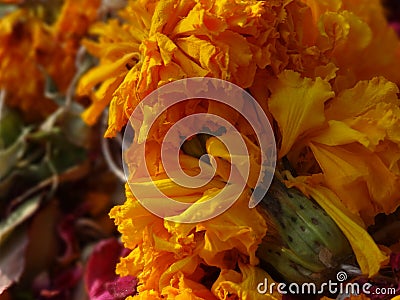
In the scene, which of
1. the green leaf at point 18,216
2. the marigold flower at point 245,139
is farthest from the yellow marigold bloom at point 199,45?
the green leaf at point 18,216

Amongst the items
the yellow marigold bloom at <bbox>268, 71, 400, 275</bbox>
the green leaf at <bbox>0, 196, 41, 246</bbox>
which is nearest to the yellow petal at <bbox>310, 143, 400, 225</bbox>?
the yellow marigold bloom at <bbox>268, 71, 400, 275</bbox>

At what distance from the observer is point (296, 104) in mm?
579

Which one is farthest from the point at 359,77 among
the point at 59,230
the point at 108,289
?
the point at 59,230

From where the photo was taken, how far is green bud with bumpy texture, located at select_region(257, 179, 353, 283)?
560 millimetres

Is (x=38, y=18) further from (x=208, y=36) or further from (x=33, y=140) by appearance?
(x=208, y=36)

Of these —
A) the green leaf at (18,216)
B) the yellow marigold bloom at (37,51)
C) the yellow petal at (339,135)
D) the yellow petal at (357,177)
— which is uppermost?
the yellow petal at (339,135)

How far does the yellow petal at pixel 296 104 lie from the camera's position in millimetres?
576

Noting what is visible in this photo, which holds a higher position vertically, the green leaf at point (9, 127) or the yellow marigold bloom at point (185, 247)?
the yellow marigold bloom at point (185, 247)

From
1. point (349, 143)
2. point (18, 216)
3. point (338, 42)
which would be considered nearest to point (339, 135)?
point (349, 143)

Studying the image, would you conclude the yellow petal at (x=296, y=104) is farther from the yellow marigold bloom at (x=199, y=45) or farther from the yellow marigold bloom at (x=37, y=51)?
the yellow marigold bloom at (x=37, y=51)

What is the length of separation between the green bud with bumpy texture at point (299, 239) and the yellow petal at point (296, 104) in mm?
44

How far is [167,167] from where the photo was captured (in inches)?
22.9

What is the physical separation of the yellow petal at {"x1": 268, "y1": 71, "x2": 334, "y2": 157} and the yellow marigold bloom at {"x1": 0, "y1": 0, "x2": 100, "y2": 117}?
426 mm

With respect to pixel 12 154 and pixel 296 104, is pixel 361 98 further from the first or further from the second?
pixel 12 154
